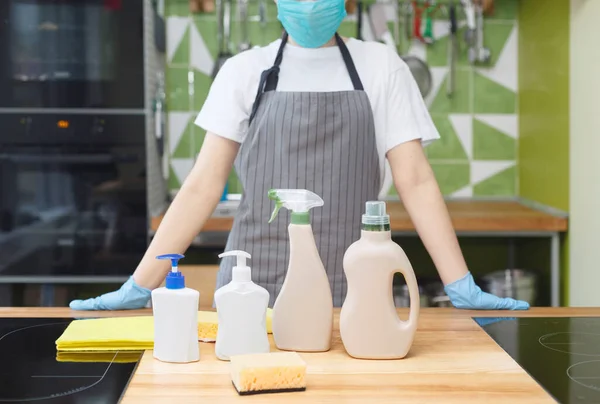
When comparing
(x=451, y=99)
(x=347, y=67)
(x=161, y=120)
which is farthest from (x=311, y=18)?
(x=451, y=99)

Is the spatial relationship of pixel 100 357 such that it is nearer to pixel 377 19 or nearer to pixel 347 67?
pixel 347 67

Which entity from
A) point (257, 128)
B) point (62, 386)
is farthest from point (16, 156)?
point (62, 386)

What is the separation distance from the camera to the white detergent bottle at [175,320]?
3.50ft

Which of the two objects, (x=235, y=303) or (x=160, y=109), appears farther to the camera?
(x=160, y=109)

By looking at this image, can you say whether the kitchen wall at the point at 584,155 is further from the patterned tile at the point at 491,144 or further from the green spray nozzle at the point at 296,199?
the green spray nozzle at the point at 296,199

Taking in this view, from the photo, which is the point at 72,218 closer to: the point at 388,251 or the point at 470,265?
the point at 470,265

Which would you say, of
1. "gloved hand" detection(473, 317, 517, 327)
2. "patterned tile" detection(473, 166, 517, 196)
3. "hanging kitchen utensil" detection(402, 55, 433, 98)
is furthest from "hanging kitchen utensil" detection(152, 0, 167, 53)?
"gloved hand" detection(473, 317, 517, 327)

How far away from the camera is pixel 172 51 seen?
3.26 metres

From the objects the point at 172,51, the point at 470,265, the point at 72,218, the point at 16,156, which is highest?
the point at 172,51

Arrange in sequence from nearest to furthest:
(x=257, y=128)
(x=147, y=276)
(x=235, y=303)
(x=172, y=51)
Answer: (x=235, y=303), (x=147, y=276), (x=257, y=128), (x=172, y=51)

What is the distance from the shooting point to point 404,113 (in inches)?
66.5

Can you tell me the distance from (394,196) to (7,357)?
230 cm

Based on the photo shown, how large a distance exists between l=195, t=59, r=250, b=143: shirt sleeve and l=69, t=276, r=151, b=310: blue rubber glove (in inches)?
14.6

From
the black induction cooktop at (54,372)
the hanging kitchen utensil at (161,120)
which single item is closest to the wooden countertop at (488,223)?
the hanging kitchen utensil at (161,120)
